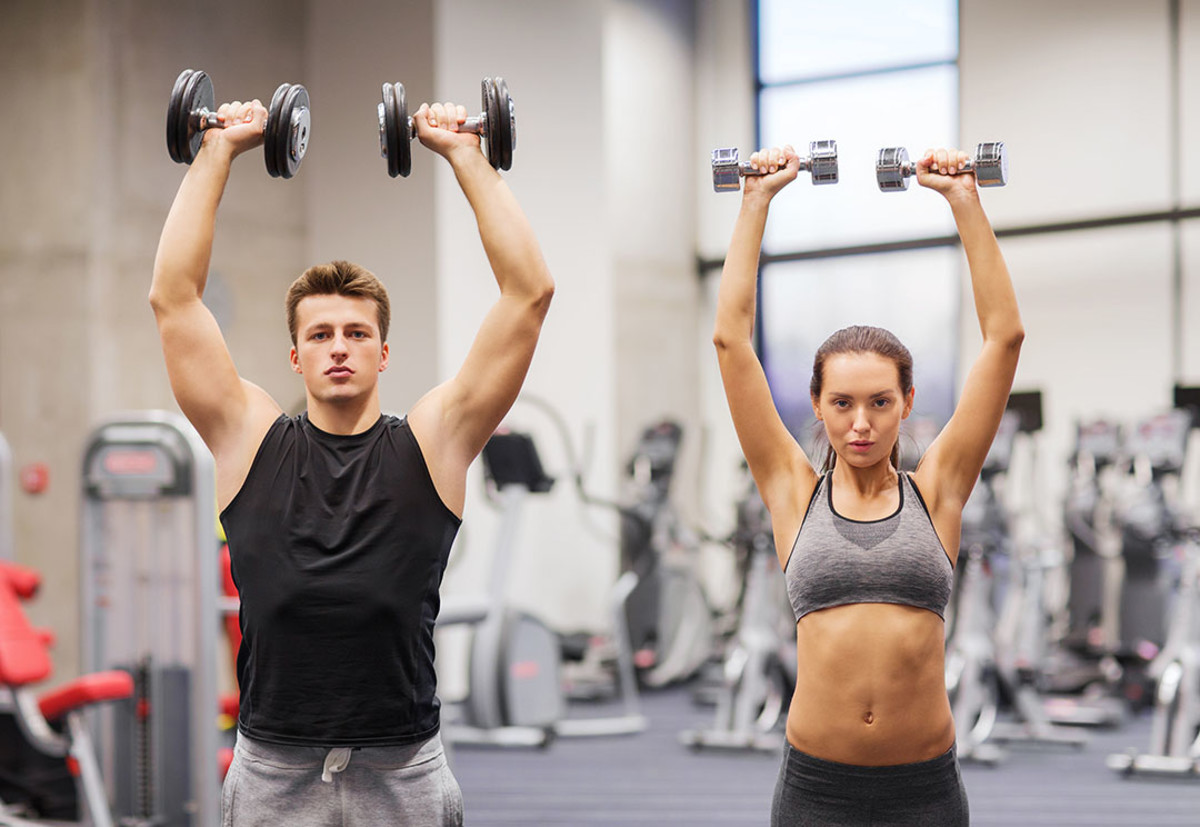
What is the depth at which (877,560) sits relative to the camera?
74.7 inches

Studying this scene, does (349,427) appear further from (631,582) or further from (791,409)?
(791,409)

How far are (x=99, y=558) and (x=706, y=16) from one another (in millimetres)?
7205

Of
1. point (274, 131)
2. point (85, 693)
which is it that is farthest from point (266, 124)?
point (85, 693)

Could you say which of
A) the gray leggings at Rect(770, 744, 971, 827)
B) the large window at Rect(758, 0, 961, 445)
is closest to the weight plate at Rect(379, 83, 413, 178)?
the gray leggings at Rect(770, 744, 971, 827)

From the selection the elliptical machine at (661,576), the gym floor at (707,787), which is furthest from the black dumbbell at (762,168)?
the elliptical machine at (661,576)

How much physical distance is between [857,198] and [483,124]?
7.85 meters

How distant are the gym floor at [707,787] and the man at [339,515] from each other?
310 centimetres

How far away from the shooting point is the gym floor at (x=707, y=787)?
15.5ft

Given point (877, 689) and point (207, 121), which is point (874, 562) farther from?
point (207, 121)

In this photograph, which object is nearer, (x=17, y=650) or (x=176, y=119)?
(x=176, y=119)

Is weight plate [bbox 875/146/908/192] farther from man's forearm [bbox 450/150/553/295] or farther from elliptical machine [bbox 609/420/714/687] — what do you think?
elliptical machine [bbox 609/420/714/687]

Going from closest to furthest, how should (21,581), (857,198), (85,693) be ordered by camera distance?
1. (85,693)
2. (21,581)
3. (857,198)

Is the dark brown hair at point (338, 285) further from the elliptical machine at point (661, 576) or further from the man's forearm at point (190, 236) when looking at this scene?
the elliptical machine at point (661, 576)

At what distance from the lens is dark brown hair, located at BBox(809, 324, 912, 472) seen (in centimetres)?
192
